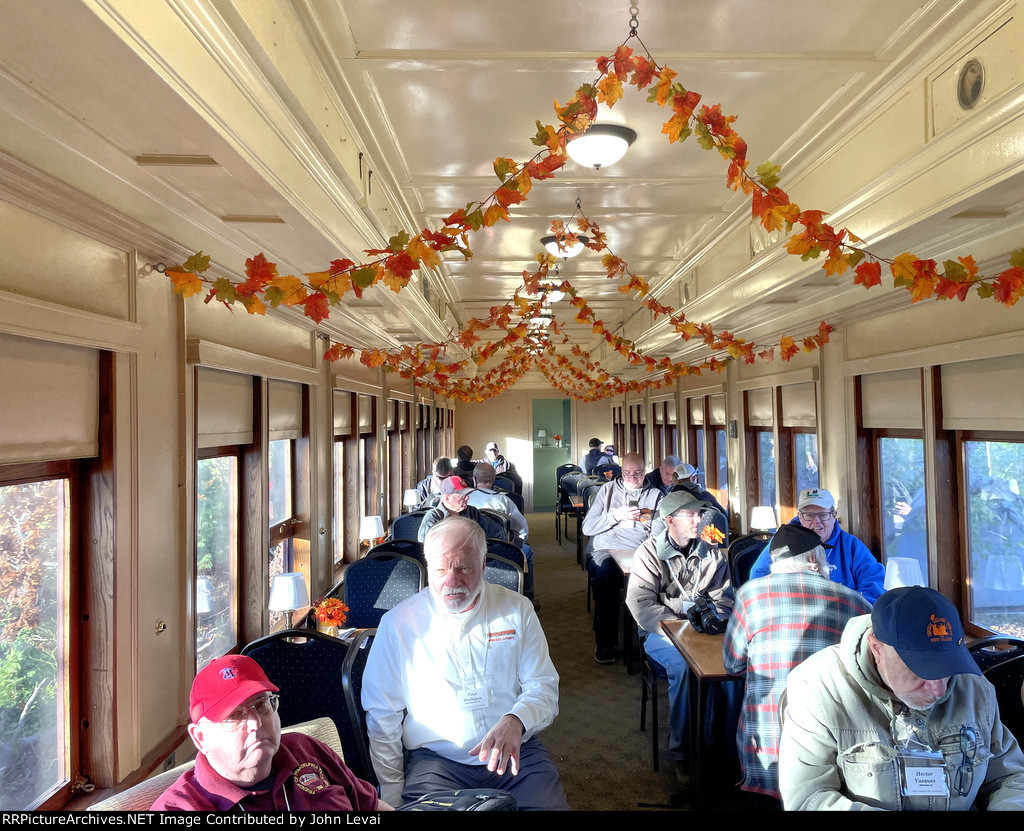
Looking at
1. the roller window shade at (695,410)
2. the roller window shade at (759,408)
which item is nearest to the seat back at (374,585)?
A: the roller window shade at (759,408)

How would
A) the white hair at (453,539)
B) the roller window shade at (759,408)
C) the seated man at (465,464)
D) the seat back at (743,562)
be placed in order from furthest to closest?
1. the seated man at (465,464)
2. the roller window shade at (759,408)
3. the seat back at (743,562)
4. the white hair at (453,539)

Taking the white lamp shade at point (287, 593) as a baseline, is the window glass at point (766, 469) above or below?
above

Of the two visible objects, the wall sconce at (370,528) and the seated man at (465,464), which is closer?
the wall sconce at (370,528)

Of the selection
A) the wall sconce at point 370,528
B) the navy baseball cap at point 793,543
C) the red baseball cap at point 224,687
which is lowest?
the wall sconce at point 370,528

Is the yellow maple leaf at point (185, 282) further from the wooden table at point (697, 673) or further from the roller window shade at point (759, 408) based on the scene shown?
the roller window shade at point (759, 408)

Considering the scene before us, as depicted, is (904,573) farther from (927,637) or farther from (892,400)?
(927,637)

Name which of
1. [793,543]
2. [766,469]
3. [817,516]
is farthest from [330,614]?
[766,469]

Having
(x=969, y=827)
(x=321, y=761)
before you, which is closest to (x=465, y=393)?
(x=321, y=761)

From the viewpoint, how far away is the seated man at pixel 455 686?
83.7 inches

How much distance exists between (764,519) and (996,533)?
2.66 meters

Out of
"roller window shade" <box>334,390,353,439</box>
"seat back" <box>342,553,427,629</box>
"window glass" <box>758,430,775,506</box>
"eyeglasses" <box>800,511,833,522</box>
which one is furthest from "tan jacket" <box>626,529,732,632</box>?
"window glass" <box>758,430,775,506</box>

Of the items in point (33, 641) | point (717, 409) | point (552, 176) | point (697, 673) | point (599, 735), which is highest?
point (552, 176)

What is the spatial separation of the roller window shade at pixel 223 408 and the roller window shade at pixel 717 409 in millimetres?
6561

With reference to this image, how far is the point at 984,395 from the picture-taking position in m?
3.56
